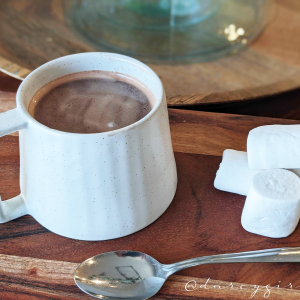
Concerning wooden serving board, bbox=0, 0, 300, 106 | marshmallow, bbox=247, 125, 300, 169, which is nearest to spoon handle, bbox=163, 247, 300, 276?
marshmallow, bbox=247, 125, 300, 169

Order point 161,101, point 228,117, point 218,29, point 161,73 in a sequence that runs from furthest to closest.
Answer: point 218,29 → point 161,73 → point 228,117 → point 161,101

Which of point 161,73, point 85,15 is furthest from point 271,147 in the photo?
point 85,15

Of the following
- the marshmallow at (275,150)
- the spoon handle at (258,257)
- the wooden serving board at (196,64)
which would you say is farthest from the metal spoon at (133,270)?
the wooden serving board at (196,64)

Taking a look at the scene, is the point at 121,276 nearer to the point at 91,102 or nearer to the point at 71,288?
the point at 71,288

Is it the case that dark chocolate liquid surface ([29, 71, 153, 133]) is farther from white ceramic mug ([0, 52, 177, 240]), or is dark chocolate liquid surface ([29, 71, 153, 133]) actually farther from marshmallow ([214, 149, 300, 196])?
marshmallow ([214, 149, 300, 196])

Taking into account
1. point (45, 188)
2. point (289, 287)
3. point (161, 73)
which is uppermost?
point (45, 188)

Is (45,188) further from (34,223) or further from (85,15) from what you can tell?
(85,15)
